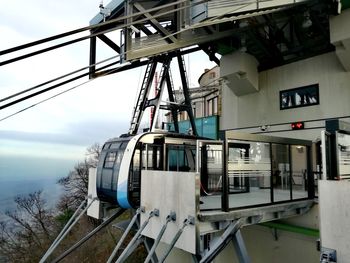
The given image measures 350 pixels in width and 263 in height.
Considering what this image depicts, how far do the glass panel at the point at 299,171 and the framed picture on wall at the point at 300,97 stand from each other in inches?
96.0

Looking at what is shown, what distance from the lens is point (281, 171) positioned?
925 centimetres

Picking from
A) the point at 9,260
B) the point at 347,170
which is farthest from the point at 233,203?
the point at 9,260

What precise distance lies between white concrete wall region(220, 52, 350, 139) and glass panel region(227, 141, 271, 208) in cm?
348

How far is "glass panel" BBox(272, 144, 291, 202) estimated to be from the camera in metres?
8.16

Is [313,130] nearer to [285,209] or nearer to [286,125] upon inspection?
[286,125]

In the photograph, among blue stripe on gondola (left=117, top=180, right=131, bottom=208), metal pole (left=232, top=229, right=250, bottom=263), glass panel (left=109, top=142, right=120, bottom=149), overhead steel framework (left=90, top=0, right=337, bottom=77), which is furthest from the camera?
glass panel (left=109, top=142, right=120, bottom=149)

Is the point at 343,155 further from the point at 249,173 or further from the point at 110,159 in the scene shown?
the point at 110,159

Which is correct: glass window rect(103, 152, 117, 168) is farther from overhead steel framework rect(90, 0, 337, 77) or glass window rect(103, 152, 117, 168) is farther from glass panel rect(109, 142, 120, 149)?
overhead steel framework rect(90, 0, 337, 77)

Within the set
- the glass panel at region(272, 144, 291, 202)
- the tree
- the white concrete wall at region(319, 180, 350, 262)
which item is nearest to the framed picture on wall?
the glass panel at region(272, 144, 291, 202)

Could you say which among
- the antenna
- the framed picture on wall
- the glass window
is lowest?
the glass window

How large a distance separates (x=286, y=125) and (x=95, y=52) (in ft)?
26.9

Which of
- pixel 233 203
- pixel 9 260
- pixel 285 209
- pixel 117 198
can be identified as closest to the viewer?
pixel 233 203

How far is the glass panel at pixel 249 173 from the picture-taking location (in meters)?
6.74

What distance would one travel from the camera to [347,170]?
606 centimetres
